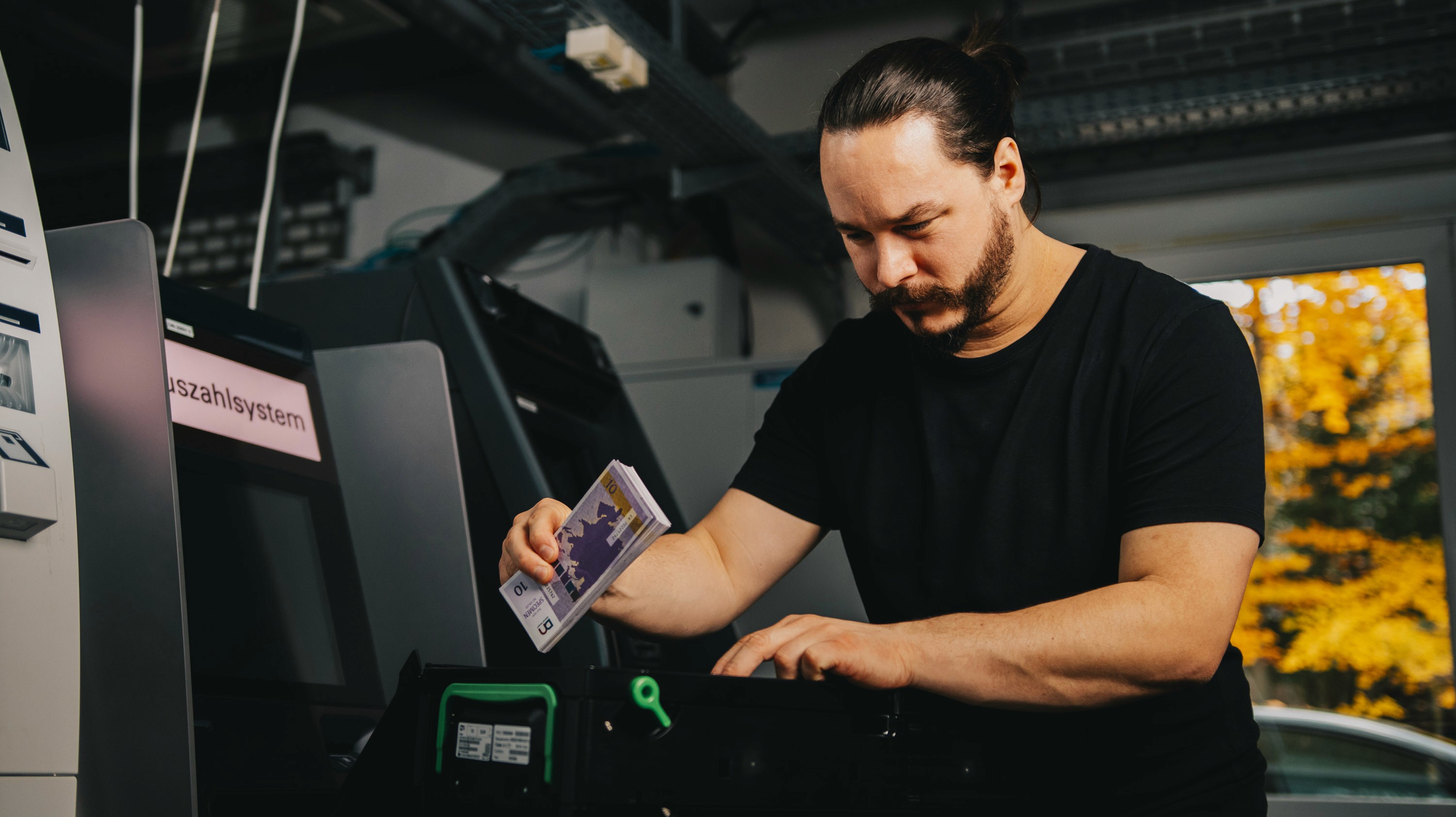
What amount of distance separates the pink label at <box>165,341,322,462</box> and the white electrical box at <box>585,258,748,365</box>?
1734mm

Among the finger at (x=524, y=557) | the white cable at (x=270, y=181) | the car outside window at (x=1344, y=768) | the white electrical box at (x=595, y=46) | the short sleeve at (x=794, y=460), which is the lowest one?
the car outside window at (x=1344, y=768)

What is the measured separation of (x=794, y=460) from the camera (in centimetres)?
141

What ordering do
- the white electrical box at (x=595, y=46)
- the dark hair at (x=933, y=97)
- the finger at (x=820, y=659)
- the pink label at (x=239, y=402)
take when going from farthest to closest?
the white electrical box at (x=595, y=46)
the pink label at (x=239, y=402)
the dark hair at (x=933, y=97)
the finger at (x=820, y=659)

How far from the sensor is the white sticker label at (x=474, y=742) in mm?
743

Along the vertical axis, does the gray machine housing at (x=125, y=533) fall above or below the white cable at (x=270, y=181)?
below

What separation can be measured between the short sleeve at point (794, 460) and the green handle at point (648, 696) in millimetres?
683

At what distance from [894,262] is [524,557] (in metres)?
0.49

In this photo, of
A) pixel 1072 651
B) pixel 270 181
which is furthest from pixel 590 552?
pixel 270 181

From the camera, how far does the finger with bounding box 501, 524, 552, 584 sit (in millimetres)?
1010

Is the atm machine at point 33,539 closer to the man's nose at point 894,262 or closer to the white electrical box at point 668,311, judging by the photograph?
the man's nose at point 894,262

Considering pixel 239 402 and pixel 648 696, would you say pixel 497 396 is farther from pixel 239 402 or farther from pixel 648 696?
pixel 648 696

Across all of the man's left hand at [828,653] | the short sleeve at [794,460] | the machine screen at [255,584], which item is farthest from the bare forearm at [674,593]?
the machine screen at [255,584]

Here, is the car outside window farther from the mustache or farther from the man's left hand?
the man's left hand

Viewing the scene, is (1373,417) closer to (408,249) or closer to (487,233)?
(487,233)
